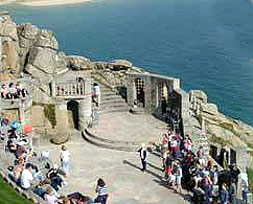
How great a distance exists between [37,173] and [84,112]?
1232 centimetres

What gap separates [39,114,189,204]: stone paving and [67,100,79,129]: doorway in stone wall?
5.48 feet

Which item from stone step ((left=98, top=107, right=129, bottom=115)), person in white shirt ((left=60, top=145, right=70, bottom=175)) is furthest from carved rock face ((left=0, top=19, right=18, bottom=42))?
person in white shirt ((left=60, top=145, right=70, bottom=175))

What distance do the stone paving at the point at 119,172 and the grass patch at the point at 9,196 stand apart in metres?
4.86

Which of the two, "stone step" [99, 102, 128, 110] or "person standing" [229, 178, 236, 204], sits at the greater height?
"person standing" [229, 178, 236, 204]

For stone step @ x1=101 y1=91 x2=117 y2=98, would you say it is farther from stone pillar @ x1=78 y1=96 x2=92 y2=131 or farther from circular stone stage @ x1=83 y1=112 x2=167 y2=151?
stone pillar @ x1=78 y1=96 x2=92 y2=131

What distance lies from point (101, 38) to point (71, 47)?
9.87m

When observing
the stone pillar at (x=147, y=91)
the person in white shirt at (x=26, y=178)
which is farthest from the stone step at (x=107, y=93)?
the person in white shirt at (x=26, y=178)

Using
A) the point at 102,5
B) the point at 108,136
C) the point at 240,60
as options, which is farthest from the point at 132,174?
the point at 102,5

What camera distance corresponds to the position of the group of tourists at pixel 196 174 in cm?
2379

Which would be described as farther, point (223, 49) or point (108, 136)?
point (223, 49)

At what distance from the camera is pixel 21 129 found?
30.0 meters

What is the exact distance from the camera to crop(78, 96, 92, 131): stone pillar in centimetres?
3478

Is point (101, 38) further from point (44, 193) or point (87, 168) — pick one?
point (44, 193)

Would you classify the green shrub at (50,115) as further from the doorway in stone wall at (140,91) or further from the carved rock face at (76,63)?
the carved rock face at (76,63)
